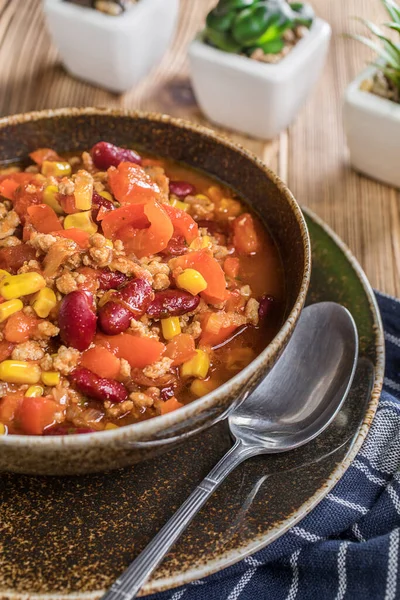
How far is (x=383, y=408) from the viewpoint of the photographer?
325 cm

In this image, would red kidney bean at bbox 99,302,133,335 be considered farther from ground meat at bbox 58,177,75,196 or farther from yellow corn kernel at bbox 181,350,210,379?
ground meat at bbox 58,177,75,196

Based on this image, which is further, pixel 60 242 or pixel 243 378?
pixel 60 242

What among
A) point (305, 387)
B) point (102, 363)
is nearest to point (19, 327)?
point (102, 363)

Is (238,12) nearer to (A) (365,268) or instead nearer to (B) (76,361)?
(A) (365,268)

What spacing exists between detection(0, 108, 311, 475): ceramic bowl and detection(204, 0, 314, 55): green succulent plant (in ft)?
3.78

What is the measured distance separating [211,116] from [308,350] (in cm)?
241

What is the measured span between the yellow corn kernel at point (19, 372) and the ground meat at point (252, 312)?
92cm

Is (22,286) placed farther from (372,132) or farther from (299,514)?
(372,132)

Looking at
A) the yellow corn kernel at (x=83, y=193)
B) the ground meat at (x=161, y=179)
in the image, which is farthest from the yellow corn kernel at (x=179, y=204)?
the yellow corn kernel at (x=83, y=193)

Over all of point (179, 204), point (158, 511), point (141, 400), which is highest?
point (179, 204)

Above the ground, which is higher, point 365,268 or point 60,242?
point 60,242

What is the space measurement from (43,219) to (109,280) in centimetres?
49

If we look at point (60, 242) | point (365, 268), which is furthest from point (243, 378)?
point (365, 268)

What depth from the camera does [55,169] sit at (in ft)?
12.0
